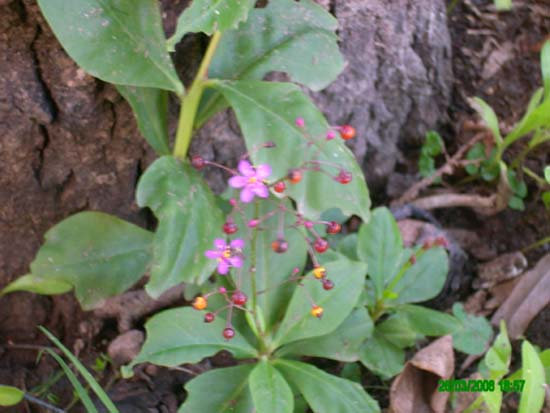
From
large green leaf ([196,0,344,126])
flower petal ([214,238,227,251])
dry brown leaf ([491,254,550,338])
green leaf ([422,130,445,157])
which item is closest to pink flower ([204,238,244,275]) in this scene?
flower petal ([214,238,227,251])

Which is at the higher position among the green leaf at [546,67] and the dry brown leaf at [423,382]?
the green leaf at [546,67]

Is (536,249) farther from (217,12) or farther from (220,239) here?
(217,12)

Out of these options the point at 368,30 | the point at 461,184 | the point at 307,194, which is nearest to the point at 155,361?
the point at 307,194

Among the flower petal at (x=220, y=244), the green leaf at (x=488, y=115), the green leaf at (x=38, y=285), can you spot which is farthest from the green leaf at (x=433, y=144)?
the green leaf at (x=38, y=285)

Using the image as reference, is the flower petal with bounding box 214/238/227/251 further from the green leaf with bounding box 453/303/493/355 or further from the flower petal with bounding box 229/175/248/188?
the green leaf with bounding box 453/303/493/355

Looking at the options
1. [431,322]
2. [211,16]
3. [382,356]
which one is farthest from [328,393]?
[211,16]

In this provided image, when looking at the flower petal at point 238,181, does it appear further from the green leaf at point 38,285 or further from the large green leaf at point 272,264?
the green leaf at point 38,285

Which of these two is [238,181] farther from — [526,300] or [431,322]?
[526,300]
